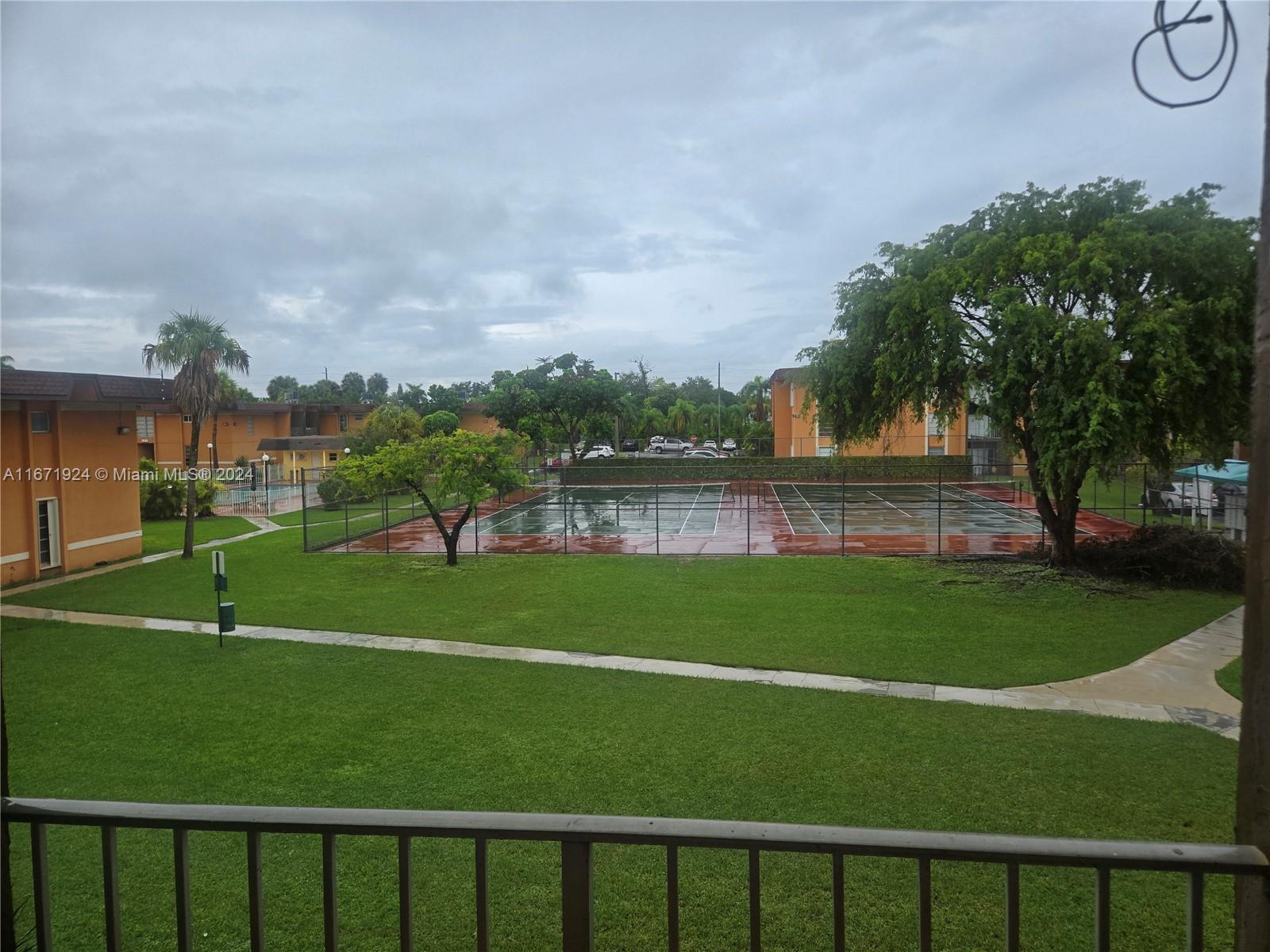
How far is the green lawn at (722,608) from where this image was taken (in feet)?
39.3

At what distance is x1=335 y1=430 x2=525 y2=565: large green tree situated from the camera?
68.8 feet

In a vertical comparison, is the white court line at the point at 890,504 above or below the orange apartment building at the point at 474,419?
below

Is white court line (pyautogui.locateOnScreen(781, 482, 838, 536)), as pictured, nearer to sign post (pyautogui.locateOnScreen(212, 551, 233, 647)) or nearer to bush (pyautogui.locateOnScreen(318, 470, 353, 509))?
sign post (pyautogui.locateOnScreen(212, 551, 233, 647))

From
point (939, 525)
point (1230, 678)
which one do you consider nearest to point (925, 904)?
point (1230, 678)

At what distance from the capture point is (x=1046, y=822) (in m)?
6.40

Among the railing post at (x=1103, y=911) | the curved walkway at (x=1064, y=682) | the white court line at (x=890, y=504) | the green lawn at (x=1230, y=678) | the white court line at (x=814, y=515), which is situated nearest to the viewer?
the railing post at (x=1103, y=911)

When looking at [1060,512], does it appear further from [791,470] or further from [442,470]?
[791,470]

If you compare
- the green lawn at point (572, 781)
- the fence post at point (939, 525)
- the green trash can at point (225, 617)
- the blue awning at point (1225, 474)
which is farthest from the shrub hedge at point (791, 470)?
the green lawn at point (572, 781)

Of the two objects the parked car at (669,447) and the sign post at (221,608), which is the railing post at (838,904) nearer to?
the sign post at (221,608)

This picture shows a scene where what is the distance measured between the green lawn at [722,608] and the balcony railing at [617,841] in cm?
910

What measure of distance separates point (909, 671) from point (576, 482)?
3843cm

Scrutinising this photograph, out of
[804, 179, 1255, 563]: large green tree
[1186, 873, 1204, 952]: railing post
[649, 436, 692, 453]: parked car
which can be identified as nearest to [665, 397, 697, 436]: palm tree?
[649, 436, 692, 453]: parked car

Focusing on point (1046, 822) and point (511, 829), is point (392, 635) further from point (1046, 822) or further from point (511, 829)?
point (511, 829)

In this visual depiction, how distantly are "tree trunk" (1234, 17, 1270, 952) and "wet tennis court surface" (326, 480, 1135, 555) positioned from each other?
18179 millimetres
